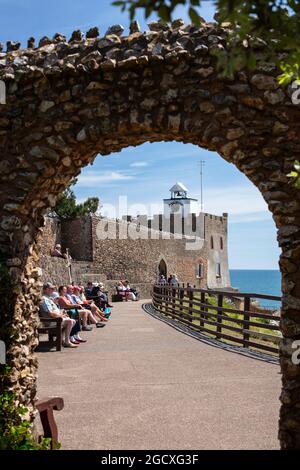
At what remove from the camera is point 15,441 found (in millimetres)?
4105

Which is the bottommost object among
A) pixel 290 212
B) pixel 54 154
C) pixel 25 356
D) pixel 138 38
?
pixel 25 356

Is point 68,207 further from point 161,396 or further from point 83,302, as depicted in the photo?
point 161,396

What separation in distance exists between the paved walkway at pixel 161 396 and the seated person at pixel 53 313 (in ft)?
1.44

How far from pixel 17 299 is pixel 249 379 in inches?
155

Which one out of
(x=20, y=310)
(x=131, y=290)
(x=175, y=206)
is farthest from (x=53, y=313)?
(x=175, y=206)

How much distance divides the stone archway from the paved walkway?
82 cm

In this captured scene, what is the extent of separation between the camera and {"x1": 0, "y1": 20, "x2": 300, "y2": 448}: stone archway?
4500 mm

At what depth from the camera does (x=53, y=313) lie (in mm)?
10336

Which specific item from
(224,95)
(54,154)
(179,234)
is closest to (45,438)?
(54,154)

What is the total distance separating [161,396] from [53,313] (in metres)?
4.23

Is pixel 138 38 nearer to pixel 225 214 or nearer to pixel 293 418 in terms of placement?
pixel 293 418

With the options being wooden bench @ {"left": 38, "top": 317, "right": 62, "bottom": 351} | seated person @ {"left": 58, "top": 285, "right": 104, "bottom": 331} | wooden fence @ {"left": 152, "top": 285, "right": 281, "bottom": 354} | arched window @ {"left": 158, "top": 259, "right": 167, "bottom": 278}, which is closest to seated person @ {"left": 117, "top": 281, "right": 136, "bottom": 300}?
wooden fence @ {"left": 152, "top": 285, "right": 281, "bottom": 354}

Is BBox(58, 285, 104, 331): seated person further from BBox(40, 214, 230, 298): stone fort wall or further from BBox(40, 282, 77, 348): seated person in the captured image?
BBox(40, 214, 230, 298): stone fort wall

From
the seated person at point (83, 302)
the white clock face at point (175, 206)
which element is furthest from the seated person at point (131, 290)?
the white clock face at point (175, 206)
